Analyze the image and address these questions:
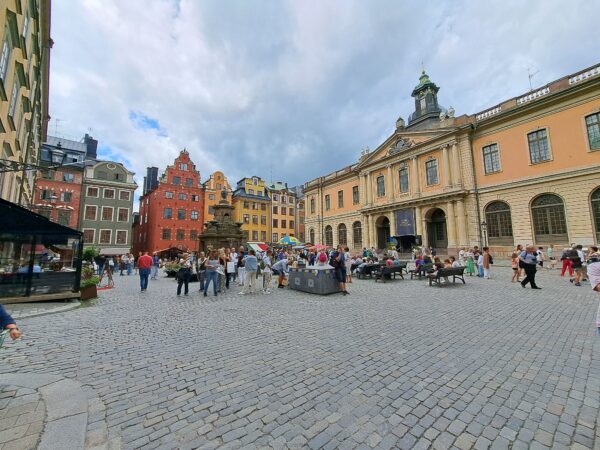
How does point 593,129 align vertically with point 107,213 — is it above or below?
above

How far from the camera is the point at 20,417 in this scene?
265 cm

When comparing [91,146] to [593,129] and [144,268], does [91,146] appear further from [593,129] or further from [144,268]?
[593,129]

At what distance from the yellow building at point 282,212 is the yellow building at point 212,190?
1069cm

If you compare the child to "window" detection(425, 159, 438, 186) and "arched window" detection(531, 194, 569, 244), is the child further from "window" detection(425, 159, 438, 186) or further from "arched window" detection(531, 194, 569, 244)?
"window" detection(425, 159, 438, 186)

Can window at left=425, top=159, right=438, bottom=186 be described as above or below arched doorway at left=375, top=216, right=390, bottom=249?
above

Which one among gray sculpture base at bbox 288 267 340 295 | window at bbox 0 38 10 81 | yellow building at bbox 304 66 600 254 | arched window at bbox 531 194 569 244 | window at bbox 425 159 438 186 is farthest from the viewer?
window at bbox 425 159 438 186

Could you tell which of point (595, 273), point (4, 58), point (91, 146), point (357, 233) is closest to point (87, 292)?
point (4, 58)

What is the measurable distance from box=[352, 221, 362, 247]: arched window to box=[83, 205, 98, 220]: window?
120 ft

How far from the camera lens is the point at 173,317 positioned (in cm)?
698

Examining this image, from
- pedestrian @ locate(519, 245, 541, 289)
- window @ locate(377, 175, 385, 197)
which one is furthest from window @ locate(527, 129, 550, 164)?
pedestrian @ locate(519, 245, 541, 289)

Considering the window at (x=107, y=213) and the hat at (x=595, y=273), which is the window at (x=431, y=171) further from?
the window at (x=107, y=213)

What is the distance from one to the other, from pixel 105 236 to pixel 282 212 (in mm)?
30955

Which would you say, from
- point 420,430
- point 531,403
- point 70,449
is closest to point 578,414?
point 531,403

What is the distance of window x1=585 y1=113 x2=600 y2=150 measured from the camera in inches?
755
